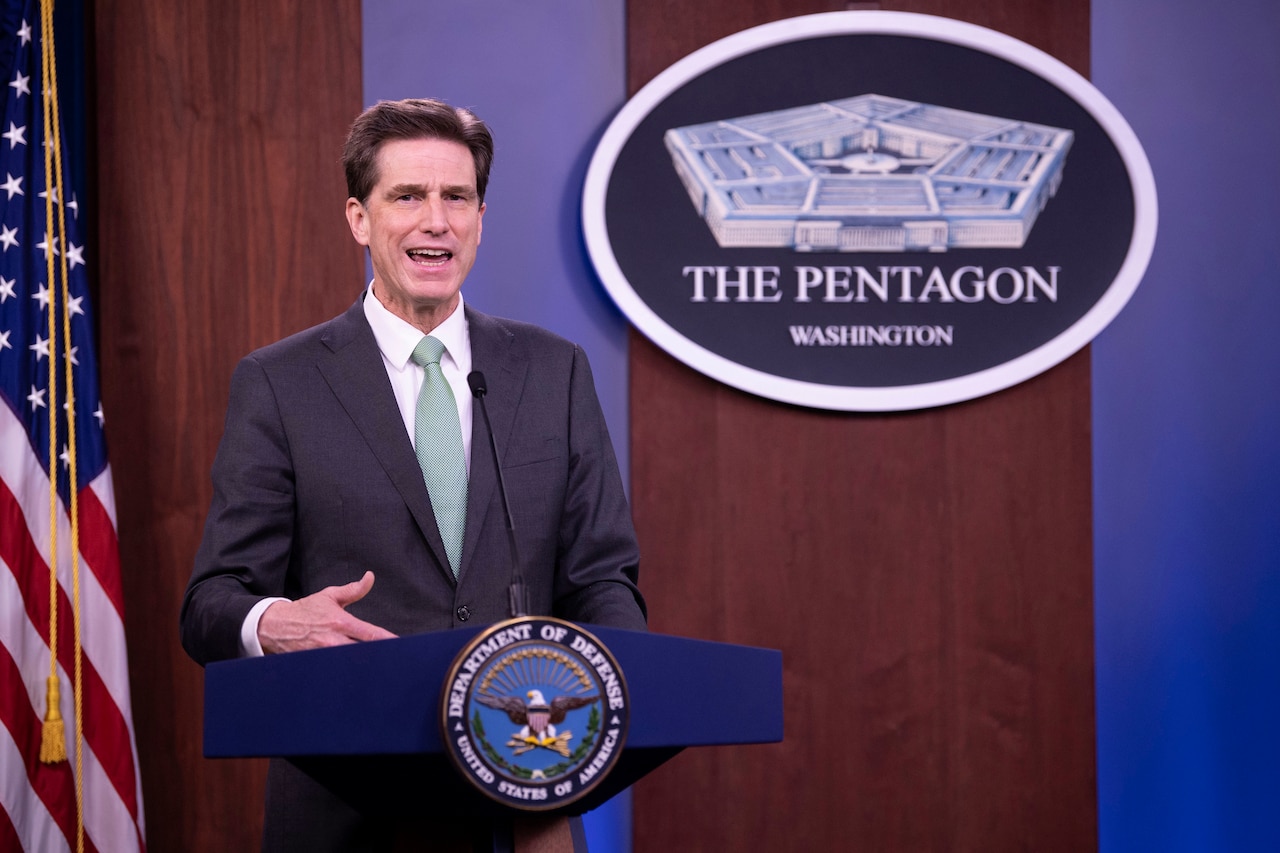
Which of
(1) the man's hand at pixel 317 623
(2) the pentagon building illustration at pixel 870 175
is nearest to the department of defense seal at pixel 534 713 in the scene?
(1) the man's hand at pixel 317 623

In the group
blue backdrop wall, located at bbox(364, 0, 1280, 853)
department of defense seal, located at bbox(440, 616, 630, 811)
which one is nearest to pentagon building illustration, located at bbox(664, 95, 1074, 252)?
blue backdrop wall, located at bbox(364, 0, 1280, 853)

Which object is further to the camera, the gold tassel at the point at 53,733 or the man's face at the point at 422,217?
the gold tassel at the point at 53,733

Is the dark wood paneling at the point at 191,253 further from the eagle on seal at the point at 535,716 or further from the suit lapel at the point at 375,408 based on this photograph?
the eagle on seal at the point at 535,716

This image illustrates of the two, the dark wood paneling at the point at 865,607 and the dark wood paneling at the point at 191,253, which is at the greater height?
the dark wood paneling at the point at 191,253

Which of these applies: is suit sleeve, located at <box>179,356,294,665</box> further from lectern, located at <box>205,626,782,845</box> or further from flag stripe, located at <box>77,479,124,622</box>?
flag stripe, located at <box>77,479,124,622</box>

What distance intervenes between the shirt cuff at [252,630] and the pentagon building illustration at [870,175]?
64.4 inches

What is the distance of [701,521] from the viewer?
271 cm

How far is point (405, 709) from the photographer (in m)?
1.00

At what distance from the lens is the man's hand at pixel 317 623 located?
46.2 inches

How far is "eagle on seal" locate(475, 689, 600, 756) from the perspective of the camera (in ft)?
3.19

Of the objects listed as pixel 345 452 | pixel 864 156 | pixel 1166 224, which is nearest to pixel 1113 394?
pixel 1166 224

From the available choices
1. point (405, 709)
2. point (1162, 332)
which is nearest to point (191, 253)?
point (405, 709)

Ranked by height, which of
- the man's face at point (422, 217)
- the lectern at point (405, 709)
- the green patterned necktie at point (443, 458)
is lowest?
the lectern at point (405, 709)

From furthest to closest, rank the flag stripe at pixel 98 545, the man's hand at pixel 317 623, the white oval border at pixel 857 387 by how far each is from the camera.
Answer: the white oval border at pixel 857 387, the flag stripe at pixel 98 545, the man's hand at pixel 317 623
